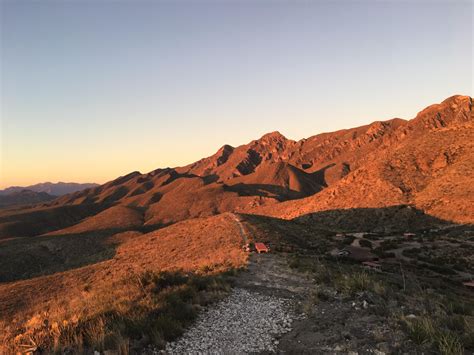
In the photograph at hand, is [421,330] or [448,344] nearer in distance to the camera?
[448,344]

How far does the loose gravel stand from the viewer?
9031 millimetres

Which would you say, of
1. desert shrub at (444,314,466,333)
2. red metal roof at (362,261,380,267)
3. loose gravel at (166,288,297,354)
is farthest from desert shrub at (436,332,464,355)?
red metal roof at (362,261,380,267)

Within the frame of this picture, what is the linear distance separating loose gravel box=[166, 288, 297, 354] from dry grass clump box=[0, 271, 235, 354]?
446mm

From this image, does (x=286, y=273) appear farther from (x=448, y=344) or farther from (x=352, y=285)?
(x=448, y=344)

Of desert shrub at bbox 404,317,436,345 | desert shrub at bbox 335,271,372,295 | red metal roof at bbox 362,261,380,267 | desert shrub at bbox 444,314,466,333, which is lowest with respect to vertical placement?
red metal roof at bbox 362,261,380,267

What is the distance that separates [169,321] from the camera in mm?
9898

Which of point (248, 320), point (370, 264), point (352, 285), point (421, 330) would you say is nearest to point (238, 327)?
point (248, 320)

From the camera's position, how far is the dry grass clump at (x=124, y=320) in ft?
28.3

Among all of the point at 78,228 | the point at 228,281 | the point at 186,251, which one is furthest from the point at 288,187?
the point at 228,281

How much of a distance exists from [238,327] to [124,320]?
3.47 metres

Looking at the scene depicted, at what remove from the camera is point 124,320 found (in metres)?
9.94

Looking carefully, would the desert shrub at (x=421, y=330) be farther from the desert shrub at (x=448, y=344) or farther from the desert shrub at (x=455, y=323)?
the desert shrub at (x=455, y=323)

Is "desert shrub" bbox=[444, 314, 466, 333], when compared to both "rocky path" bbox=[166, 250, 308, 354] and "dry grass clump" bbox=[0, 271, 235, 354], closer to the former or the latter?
"rocky path" bbox=[166, 250, 308, 354]

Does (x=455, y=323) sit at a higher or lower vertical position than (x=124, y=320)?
lower
